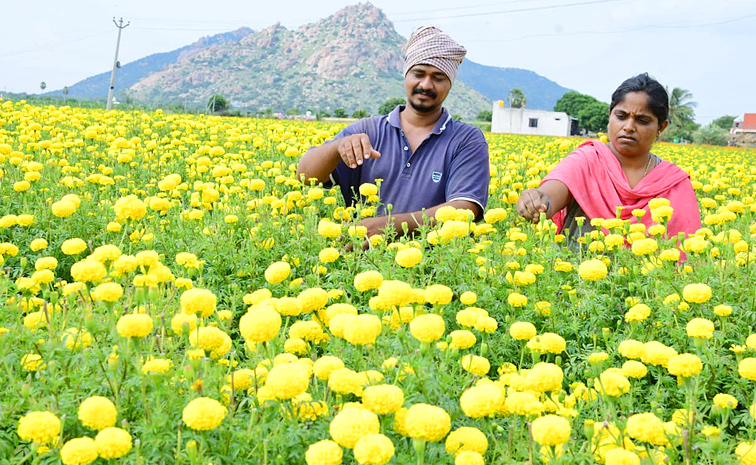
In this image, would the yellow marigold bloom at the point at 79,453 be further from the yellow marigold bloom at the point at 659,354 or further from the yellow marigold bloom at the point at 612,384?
the yellow marigold bloom at the point at 659,354

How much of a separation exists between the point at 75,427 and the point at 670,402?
6.14ft

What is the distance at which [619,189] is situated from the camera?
4.29 m

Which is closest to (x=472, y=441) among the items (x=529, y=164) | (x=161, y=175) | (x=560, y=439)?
(x=560, y=439)

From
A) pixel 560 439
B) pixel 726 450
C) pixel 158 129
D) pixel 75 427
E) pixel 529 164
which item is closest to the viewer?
pixel 560 439

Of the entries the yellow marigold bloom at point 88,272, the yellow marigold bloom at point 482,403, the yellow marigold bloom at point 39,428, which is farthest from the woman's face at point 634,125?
the yellow marigold bloom at point 39,428

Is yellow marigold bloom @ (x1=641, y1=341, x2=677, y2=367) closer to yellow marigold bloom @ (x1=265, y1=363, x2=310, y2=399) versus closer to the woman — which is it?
yellow marigold bloom @ (x1=265, y1=363, x2=310, y2=399)

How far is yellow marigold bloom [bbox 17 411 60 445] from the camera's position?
1.37 m

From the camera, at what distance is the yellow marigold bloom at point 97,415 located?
142 centimetres

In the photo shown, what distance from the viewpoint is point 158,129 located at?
9.20 m

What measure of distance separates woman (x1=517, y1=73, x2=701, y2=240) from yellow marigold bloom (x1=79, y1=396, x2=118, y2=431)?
→ 10.3ft

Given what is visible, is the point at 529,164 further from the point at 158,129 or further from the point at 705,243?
the point at 158,129

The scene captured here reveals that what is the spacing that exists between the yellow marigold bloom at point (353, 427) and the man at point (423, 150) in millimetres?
2728

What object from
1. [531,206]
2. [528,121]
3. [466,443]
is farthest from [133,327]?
[528,121]

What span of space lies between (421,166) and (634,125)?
4.67ft
